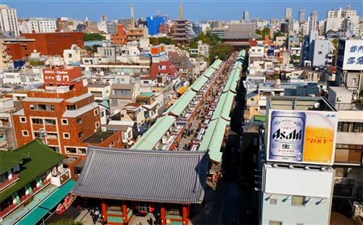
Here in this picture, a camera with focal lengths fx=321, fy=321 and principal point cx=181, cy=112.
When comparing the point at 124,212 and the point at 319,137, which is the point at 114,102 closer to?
the point at 124,212

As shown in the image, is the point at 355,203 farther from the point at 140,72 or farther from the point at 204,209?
the point at 140,72

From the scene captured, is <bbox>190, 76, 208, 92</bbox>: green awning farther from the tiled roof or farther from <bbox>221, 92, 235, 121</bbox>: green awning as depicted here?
the tiled roof

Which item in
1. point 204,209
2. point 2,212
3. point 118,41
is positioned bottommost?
point 204,209

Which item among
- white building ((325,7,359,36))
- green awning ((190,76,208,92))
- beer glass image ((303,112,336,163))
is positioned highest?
white building ((325,7,359,36))

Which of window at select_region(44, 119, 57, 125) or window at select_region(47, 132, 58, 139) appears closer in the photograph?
window at select_region(44, 119, 57, 125)

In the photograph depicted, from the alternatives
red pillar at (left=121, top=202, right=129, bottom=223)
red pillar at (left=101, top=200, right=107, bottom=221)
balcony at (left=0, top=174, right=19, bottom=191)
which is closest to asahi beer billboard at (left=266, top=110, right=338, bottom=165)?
red pillar at (left=121, top=202, right=129, bottom=223)

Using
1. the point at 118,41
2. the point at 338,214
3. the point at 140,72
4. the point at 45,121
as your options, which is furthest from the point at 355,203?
the point at 118,41

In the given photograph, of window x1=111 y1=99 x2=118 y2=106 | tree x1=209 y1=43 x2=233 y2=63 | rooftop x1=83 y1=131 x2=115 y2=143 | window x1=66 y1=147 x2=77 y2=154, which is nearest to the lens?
window x1=66 y1=147 x2=77 y2=154
